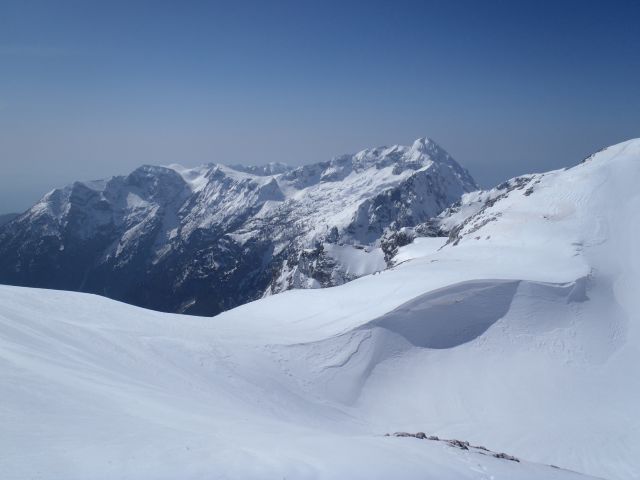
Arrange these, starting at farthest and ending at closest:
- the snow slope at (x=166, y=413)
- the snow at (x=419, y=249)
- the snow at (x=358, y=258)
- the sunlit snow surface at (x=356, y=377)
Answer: the snow at (x=358, y=258), the snow at (x=419, y=249), the sunlit snow surface at (x=356, y=377), the snow slope at (x=166, y=413)

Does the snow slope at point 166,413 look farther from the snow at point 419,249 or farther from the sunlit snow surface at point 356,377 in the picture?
the snow at point 419,249

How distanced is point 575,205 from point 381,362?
3336 cm

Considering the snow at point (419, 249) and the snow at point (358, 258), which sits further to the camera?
the snow at point (358, 258)

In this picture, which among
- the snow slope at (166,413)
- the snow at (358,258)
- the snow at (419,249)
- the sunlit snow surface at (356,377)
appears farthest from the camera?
the snow at (358,258)

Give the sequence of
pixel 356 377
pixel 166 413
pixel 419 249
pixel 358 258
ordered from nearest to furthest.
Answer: pixel 166 413 → pixel 356 377 → pixel 419 249 → pixel 358 258

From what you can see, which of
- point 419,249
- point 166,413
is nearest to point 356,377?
point 166,413

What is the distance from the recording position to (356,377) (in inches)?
961

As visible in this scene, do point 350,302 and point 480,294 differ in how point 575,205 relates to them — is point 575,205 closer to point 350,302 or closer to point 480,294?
point 480,294

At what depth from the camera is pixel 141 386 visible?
54.6 ft

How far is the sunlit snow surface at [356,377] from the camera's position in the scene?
11344 millimetres

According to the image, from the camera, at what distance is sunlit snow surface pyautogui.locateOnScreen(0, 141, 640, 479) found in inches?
447

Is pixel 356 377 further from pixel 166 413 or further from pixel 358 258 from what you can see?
pixel 358 258

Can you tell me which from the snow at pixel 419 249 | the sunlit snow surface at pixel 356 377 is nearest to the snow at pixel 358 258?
the snow at pixel 419 249

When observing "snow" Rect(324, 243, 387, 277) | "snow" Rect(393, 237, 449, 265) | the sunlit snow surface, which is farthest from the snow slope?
"snow" Rect(324, 243, 387, 277)
